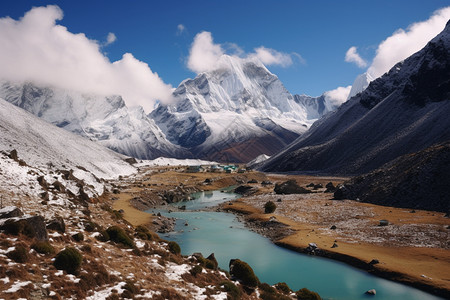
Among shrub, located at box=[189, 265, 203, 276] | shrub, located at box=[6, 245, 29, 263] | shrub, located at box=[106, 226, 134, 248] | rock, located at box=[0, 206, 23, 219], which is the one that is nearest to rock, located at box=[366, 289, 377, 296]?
shrub, located at box=[189, 265, 203, 276]

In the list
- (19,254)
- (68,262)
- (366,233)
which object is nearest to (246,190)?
(366,233)

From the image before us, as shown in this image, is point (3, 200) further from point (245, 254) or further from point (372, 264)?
point (372, 264)

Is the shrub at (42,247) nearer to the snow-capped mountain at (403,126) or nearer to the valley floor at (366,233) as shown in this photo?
the valley floor at (366,233)

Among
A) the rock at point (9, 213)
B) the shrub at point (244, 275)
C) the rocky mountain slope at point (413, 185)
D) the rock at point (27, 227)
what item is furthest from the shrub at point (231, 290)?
the rocky mountain slope at point (413, 185)

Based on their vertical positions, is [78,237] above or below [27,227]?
below

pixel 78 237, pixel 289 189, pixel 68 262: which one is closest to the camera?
pixel 68 262

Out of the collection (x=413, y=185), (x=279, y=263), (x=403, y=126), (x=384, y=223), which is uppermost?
(x=403, y=126)

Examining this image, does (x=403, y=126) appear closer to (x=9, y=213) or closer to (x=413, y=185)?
(x=413, y=185)

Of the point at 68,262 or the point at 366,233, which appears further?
the point at 366,233
